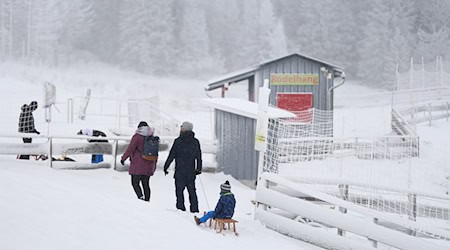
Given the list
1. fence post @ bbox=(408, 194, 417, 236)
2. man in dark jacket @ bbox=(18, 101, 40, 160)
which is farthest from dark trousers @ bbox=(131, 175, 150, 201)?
man in dark jacket @ bbox=(18, 101, 40, 160)

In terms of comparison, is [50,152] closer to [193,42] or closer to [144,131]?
[144,131]

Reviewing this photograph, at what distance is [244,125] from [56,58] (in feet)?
143

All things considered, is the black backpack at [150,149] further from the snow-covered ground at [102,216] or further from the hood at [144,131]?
the snow-covered ground at [102,216]

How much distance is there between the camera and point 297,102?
1861cm

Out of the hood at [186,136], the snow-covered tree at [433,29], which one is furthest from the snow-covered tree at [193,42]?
the hood at [186,136]

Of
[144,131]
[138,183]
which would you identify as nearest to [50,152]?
[138,183]

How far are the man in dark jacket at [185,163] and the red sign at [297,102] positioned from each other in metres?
11.2

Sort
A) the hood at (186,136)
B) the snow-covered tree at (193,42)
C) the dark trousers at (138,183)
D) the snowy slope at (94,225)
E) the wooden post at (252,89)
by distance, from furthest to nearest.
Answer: the snow-covered tree at (193,42) → the wooden post at (252,89) → the dark trousers at (138,183) → the hood at (186,136) → the snowy slope at (94,225)

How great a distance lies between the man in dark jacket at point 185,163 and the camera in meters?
7.52

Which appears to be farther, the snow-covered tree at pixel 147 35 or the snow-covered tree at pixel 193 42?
the snow-covered tree at pixel 193 42

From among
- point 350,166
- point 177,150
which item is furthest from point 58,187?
point 350,166

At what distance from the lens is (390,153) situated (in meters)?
17.0

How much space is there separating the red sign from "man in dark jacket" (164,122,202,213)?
441 inches

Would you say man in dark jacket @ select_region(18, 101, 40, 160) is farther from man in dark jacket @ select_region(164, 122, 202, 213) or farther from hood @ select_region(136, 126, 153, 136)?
man in dark jacket @ select_region(164, 122, 202, 213)
